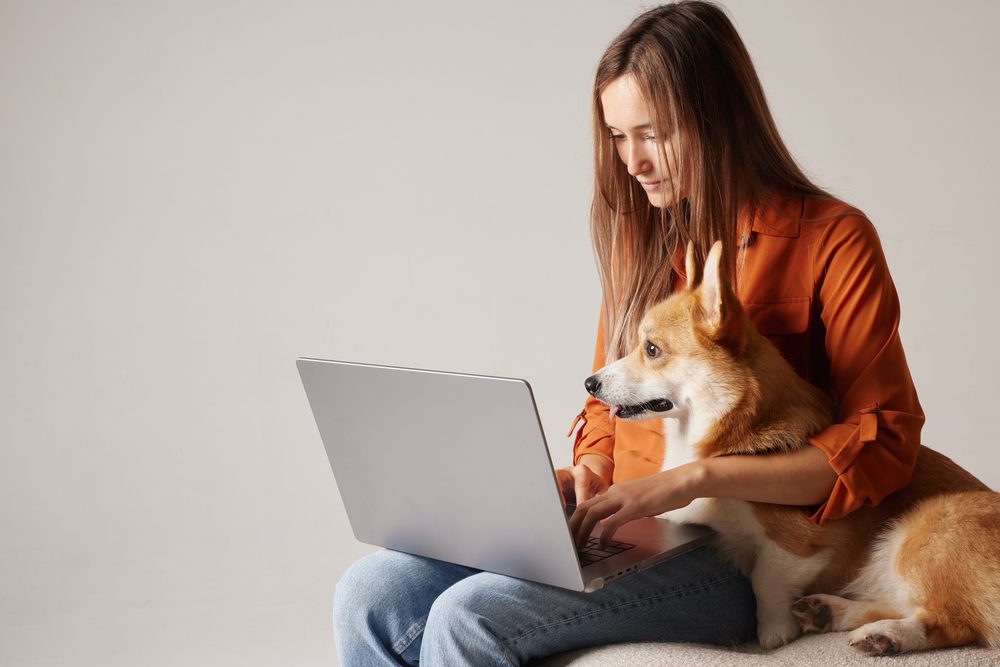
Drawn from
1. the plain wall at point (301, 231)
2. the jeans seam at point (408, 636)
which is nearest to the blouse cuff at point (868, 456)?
the jeans seam at point (408, 636)

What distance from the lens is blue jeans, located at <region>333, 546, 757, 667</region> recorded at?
5.51ft

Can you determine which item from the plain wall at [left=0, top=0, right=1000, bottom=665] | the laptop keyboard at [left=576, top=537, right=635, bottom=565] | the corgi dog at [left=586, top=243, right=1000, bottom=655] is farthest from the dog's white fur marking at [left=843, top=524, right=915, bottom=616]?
the plain wall at [left=0, top=0, right=1000, bottom=665]

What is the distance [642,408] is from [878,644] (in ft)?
1.82

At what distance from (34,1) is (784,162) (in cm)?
304

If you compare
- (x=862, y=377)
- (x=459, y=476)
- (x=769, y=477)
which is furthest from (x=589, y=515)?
(x=862, y=377)

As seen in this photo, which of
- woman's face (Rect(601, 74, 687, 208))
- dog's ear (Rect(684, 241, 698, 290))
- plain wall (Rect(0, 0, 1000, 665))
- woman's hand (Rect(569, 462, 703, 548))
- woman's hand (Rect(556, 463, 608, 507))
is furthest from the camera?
plain wall (Rect(0, 0, 1000, 665))

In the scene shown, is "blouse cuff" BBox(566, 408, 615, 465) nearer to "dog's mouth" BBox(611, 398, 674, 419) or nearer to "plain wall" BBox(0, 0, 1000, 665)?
"dog's mouth" BBox(611, 398, 674, 419)

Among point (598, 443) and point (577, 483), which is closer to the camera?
point (577, 483)

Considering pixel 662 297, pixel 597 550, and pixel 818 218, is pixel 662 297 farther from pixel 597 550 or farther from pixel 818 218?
pixel 597 550

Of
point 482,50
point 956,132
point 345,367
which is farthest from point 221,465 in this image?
point 956,132

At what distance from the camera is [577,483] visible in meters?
2.08

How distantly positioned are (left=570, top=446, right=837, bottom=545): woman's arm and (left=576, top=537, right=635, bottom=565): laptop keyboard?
0.03 meters

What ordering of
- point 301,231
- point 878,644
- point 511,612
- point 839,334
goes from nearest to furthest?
point 878,644 < point 511,612 < point 839,334 < point 301,231

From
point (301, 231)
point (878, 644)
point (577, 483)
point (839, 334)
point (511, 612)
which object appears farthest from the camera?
point (301, 231)
